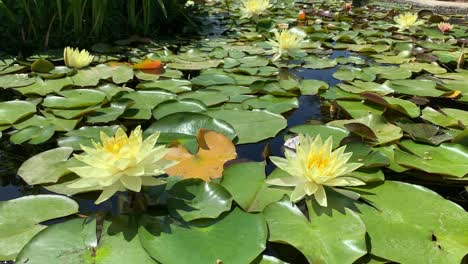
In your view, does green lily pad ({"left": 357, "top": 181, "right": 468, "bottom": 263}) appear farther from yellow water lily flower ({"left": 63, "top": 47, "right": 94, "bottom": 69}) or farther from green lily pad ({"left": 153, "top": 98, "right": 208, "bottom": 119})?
yellow water lily flower ({"left": 63, "top": 47, "right": 94, "bottom": 69})

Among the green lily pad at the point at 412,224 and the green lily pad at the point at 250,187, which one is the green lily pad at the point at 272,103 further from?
the green lily pad at the point at 412,224

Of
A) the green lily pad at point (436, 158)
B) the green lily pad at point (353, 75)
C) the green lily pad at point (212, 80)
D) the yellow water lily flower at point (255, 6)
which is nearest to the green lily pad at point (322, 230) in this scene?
the green lily pad at point (436, 158)

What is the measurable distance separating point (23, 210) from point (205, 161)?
63 centimetres

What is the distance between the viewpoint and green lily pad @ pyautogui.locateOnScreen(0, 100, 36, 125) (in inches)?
72.6

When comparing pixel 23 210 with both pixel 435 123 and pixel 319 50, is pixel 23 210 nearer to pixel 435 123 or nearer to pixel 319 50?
pixel 435 123

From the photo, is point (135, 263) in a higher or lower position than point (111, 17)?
lower

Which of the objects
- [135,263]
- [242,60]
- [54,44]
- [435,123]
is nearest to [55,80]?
[54,44]

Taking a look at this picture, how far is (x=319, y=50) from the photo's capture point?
3438 mm

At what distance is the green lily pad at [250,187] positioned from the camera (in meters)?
1.28

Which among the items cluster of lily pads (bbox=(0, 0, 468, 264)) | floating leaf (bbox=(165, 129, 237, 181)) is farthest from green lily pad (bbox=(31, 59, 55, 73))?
floating leaf (bbox=(165, 129, 237, 181))

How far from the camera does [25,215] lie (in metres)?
1.22

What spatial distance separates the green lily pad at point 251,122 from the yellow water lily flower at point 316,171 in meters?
0.46

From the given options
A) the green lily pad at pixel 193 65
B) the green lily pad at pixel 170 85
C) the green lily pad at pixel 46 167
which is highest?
the green lily pad at pixel 193 65

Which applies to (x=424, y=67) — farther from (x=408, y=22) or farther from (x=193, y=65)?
(x=193, y=65)
